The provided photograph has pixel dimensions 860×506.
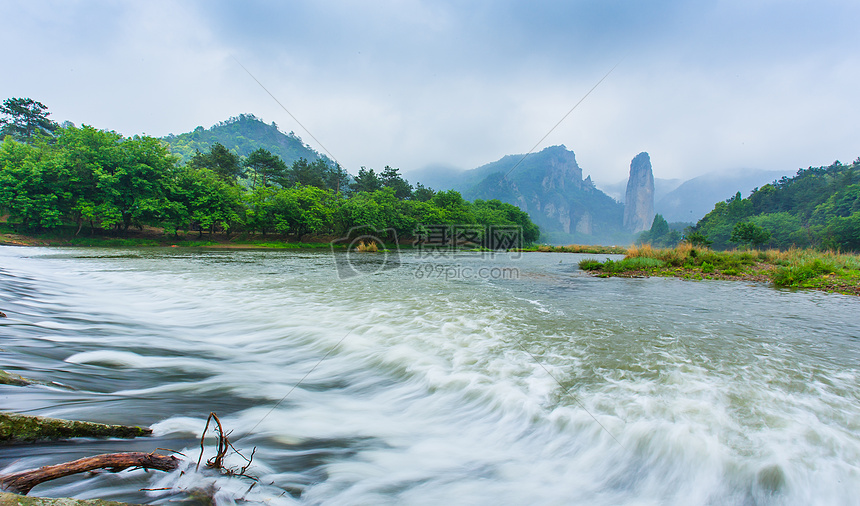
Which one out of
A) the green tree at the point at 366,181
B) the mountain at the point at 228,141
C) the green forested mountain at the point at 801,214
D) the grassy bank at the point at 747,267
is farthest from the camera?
the mountain at the point at 228,141

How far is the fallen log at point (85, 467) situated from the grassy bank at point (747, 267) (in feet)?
55.0

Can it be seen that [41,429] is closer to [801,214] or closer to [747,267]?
[747,267]

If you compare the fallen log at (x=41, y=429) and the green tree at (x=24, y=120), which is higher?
the green tree at (x=24, y=120)

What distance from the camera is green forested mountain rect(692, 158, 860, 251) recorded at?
1785 inches

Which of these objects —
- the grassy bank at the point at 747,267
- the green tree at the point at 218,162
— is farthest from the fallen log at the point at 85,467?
the green tree at the point at 218,162

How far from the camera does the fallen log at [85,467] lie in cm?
135

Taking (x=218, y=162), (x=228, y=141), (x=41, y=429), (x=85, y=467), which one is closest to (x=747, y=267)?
(x=85, y=467)

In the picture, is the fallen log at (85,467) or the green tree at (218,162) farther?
the green tree at (218,162)

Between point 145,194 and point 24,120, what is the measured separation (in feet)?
117

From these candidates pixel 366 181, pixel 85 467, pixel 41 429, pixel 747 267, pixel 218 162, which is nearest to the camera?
pixel 85 467

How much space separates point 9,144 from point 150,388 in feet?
176

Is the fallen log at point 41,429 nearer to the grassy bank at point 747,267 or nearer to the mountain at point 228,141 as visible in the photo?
the grassy bank at point 747,267

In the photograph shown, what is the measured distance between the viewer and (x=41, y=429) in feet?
6.16

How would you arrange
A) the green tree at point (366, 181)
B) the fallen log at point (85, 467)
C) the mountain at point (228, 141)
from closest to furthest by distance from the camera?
the fallen log at point (85, 467), the green tree at point (366, 181), the mountain at point (228, 141)
